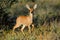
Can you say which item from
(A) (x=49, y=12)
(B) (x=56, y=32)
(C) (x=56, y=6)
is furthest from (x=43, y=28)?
(C) (x=56, y=6)

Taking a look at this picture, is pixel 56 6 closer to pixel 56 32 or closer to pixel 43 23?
pixel 43 23

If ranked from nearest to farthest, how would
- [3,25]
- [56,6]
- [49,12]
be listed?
[3,25] < [49,12] < [56,6]

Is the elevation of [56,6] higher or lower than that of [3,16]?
lower

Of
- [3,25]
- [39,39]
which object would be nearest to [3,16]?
[3,25]

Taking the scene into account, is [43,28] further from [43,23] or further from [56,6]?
[56,6]

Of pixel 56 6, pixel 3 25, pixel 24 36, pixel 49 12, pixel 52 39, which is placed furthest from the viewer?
pixel 56 6

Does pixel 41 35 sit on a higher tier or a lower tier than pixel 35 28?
higher

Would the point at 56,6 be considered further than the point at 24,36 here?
Yes

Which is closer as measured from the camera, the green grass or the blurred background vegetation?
the green grass

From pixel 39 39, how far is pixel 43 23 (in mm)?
3266

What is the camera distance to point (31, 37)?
34.1 feet

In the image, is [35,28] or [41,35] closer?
[41,35]

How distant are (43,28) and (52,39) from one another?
157cm

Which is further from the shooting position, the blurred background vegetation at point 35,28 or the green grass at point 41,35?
the blurred background vegetation at point 35,28
